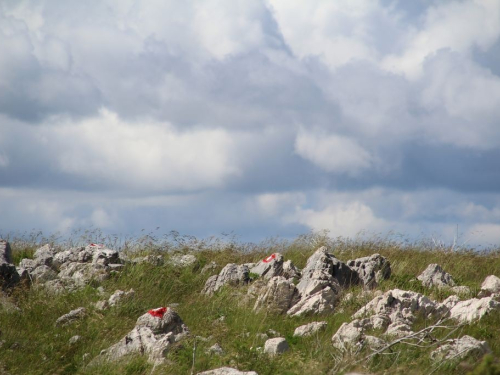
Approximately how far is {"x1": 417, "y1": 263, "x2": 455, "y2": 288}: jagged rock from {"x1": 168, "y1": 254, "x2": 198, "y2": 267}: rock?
536 cm

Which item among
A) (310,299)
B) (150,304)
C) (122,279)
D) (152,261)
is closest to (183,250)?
(152,261)

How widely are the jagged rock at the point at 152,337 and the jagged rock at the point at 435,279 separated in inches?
255

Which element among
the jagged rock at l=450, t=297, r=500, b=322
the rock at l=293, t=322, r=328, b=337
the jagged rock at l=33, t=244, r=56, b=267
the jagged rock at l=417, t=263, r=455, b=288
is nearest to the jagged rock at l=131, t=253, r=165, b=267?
the jagged rock at l=33, t=244, r=56, b=267

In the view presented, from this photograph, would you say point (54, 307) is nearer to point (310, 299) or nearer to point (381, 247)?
point (310, 299)

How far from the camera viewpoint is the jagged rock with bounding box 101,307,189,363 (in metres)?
8.33

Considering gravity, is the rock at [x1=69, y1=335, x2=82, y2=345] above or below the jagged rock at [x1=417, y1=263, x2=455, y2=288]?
below

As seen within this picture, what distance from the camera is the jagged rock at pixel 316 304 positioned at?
34.7ft

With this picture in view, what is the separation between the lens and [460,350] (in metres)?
8.05

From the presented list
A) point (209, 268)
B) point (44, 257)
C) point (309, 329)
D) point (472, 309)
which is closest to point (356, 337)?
point (309, 329)

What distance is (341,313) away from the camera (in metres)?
10.5

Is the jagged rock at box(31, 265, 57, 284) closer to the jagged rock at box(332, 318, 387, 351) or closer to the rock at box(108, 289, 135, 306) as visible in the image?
the rock at box(108, 289, 135, 306)

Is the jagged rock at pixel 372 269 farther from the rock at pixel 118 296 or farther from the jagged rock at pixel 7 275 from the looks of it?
the jagged rock at pixel 7 275

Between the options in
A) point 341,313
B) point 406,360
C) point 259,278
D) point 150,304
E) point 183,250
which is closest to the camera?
point 406,360

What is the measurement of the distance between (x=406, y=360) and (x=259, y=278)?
16.6 ft
